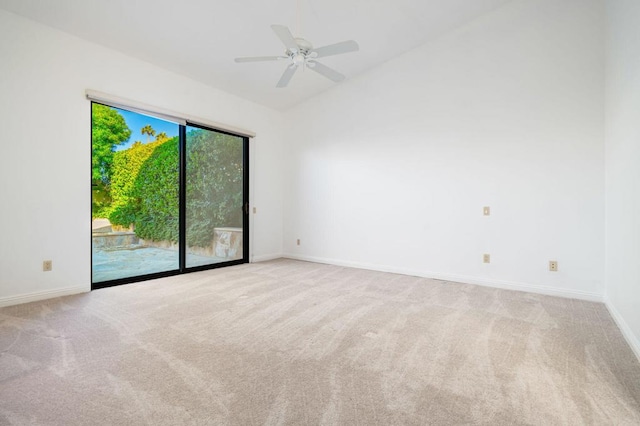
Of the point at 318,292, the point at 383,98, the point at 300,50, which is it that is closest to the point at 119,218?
the point at 318,292

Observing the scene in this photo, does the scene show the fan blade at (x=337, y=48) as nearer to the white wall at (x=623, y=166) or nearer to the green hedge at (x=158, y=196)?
the white wall at (x=623, y=166)

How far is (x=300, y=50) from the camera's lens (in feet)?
8.30

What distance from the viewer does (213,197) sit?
15.3ft

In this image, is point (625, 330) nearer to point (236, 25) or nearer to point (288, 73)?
point (288, 73)

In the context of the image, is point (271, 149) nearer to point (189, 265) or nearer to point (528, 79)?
point (189, 265)

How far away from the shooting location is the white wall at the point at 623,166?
2021mm

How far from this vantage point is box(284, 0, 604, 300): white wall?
10.3ft

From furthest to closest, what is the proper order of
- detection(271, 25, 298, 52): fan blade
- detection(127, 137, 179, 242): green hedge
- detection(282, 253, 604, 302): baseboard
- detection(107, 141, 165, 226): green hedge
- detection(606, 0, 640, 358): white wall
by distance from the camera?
detection(127, 137, 179, 242): green hedge, detection(107, 141, 165, 226): green hedge, detection(282, 253, 604, 302): baseboard, detection(271, 25, 298, 52): fan blade, detection(606, 0, 640, 358): white wall

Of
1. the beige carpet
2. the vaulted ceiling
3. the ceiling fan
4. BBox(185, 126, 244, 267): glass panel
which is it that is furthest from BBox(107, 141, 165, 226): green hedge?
the ceiling fan

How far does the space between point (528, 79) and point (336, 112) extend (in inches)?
106

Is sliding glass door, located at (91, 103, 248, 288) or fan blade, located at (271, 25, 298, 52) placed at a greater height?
fan blade, located at (271, 25, 298, 52)

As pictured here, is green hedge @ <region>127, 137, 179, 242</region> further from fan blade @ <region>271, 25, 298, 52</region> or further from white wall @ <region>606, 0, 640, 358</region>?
white wall @ <region>606, 0, 640, 358</region>

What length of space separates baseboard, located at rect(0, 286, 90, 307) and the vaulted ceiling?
2.69 meters

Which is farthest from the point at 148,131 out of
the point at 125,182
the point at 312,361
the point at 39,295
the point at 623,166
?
the point at 623,166
